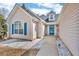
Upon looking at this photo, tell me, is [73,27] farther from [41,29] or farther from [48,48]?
[41,29]

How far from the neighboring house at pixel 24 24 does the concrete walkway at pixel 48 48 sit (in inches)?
8.1

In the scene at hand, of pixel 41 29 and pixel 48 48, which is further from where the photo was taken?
pixel 41 29

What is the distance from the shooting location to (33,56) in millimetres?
3918

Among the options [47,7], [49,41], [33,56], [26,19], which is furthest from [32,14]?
[33,56]

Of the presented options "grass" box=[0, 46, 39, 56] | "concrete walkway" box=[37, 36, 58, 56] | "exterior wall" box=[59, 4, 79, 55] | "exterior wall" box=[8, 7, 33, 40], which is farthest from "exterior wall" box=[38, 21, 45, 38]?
"exterior wall" box=[59, 4, 79, 55]

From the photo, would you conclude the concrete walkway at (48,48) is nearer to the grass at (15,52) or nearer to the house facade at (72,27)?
the grass at (15,52)

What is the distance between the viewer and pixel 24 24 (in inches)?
168

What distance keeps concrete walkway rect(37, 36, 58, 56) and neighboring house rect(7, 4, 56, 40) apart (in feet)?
0.68

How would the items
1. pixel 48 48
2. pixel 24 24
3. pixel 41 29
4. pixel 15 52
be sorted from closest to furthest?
pixel 15 52, pixel 48 48, pixel 24 24, pixel 41 29

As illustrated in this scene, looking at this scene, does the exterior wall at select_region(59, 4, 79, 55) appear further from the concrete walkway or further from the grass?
the grass

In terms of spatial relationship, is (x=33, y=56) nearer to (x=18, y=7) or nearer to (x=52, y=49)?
(x=52, y=49)

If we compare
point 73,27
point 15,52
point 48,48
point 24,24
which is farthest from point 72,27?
point 15,52

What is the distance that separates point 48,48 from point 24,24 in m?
0.96

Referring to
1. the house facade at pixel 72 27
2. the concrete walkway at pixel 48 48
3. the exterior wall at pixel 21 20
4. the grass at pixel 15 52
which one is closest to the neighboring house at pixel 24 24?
the exterior wall at pixel 21 20
